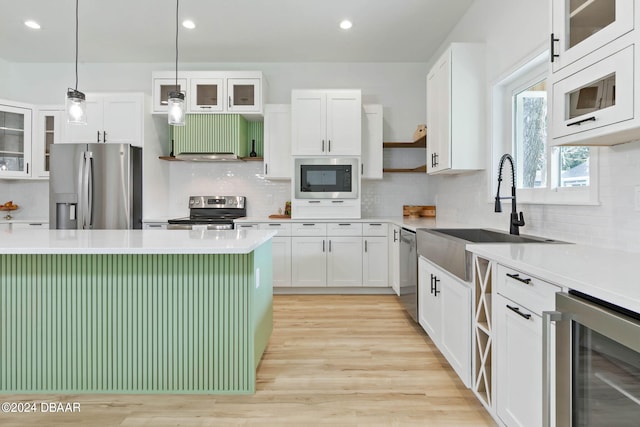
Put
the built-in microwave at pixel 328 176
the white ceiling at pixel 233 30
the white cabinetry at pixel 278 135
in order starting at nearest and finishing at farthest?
the white ceiling at pixel 233 30, the built-in microwave at pixel 328 176, the white cabinetry at pixel 278 135

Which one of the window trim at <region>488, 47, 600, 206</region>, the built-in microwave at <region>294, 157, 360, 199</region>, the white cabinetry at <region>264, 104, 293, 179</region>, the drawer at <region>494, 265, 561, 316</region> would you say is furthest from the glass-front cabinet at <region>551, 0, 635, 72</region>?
the white cabinetry at <region>264, 104, 293, 179</region>

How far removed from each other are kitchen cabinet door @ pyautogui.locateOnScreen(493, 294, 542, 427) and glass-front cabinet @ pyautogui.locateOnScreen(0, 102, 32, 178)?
17.5 ft

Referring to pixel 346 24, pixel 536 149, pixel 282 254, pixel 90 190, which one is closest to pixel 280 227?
pixel 282 254

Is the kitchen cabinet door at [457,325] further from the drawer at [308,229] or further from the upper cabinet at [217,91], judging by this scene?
the upper cabinet at [217,91]

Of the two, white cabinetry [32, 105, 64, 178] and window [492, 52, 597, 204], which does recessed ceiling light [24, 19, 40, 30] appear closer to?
white cabinetry [32, 105, 64, 178]

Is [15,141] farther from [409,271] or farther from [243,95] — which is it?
[409,271]

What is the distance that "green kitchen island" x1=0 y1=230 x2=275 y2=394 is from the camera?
6.91 ft

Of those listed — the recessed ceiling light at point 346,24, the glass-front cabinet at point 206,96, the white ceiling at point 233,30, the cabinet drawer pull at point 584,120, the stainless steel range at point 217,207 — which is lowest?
the stainless steel range at point 217,207

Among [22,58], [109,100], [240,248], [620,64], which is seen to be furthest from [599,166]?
[22,58]

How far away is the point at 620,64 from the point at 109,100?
4790mm

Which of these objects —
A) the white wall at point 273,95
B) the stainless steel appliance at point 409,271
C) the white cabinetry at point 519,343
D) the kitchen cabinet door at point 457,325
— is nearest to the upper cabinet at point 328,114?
the white wall at point 273,95

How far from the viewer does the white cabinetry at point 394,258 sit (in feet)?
12.9

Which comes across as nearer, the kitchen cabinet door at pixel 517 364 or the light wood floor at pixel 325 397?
the kitchen cabinet door at pixel 517 364

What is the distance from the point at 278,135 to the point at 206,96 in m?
0.99
